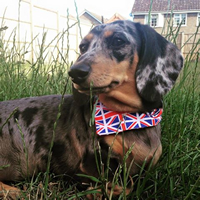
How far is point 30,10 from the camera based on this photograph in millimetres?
11047

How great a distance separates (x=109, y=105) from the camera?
5.25ft

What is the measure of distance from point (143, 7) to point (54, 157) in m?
29.2

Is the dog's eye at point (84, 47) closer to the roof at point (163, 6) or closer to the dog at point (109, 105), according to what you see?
the dog at point (109, 105)

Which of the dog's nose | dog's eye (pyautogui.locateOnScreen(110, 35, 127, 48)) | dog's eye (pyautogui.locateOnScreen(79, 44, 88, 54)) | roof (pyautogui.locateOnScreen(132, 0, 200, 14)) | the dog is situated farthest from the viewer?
roof (pyautogui.locateOnScreen(132, 0, 200, 14))


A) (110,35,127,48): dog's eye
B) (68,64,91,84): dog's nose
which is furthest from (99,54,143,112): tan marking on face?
(68,64,91,84): dog's nose

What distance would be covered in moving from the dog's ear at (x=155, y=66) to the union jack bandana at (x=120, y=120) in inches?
3.7

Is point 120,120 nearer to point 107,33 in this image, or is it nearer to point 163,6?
point 107,33

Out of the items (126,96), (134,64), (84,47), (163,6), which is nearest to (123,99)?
(126,96)

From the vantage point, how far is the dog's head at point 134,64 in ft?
4.96

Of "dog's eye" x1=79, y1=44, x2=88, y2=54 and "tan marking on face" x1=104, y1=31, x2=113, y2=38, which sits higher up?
"tan marking on face" x1=104, y1=31, x2=113, y2=38

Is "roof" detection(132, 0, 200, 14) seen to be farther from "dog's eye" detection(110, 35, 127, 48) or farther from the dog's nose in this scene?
the dog's nose

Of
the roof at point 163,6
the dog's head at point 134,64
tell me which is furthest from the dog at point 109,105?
the roof at point 163,6

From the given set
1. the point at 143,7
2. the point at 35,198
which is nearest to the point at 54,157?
the point at 35,198

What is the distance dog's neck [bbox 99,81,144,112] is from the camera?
153 centimetres
